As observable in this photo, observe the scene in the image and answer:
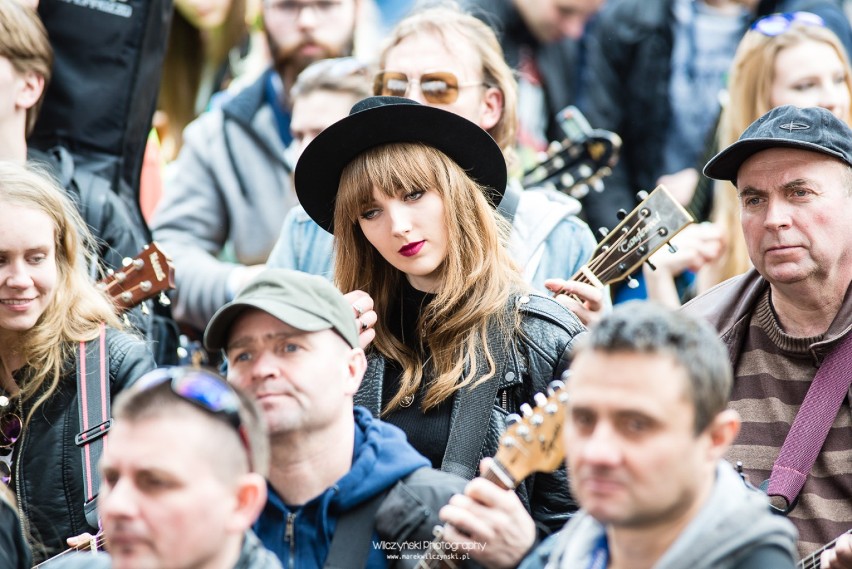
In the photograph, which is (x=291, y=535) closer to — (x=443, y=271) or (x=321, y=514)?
(x=321, y=514)

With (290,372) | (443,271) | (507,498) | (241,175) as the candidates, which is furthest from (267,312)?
(241,175)

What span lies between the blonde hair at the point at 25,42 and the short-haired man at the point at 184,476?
257 centimetres

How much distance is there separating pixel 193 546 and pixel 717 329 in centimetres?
223

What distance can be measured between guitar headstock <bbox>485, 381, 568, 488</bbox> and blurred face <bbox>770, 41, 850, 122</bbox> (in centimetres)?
289

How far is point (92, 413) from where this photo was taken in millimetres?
4344

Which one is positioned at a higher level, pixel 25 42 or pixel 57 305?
pixel 25 42

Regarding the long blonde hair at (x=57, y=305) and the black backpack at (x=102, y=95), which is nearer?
the long blonde hair at (x=57, y=305)

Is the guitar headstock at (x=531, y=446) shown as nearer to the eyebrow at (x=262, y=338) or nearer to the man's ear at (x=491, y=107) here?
the eyebrow at (x=262, y=338)

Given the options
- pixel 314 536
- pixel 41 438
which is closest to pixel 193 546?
pixel 314 536

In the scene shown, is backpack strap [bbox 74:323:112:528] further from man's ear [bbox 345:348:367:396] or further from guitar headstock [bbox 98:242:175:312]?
man's ear [bbox 345:348:367:396]

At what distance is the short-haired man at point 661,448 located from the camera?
2.80 m

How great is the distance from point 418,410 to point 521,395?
0.33 m

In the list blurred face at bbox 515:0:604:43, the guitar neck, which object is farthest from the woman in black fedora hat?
blurred face at bbox 515:0:604:43

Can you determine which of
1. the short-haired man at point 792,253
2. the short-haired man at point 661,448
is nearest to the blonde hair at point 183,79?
the short-haired man at point 792,253
